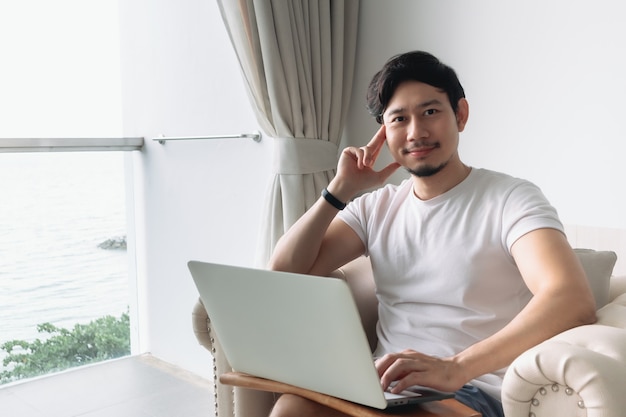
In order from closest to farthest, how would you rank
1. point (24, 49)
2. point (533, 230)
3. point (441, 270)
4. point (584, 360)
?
point (584, 360) → point (533, 230) → point (441, 270) → point (24, 49)

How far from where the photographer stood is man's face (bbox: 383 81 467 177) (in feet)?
5.23

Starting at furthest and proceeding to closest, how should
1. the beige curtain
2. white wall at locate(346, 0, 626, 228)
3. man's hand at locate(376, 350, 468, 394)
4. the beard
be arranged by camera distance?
the beige curtain → white wall at locate(346, 0, 626, 228) → the beard → man's hand at locate(376, 350, 468, 394)

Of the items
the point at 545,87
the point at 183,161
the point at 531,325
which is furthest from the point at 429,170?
the point at 183,161

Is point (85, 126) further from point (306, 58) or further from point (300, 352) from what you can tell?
point (300, 352)

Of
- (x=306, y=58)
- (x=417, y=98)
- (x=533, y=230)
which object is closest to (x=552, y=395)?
(x=533, y=230)

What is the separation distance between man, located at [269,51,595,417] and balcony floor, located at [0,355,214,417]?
1.30m

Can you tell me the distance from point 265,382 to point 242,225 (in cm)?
172

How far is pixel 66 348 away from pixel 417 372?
2283mm

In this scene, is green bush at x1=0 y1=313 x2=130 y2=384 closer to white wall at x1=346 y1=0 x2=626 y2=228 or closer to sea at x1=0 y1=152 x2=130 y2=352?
sea at x1=0 y1=152 x2=130 y2=352

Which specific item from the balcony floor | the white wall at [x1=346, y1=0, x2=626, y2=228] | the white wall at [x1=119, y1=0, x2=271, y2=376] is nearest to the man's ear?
the white wall at [x1=346, y1=0, x2=626, y2=228]

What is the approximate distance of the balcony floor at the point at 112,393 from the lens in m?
2.73

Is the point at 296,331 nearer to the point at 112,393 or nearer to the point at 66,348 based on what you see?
the point at 112,393

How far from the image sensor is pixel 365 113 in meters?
2.61

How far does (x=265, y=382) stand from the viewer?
50.7 inches
